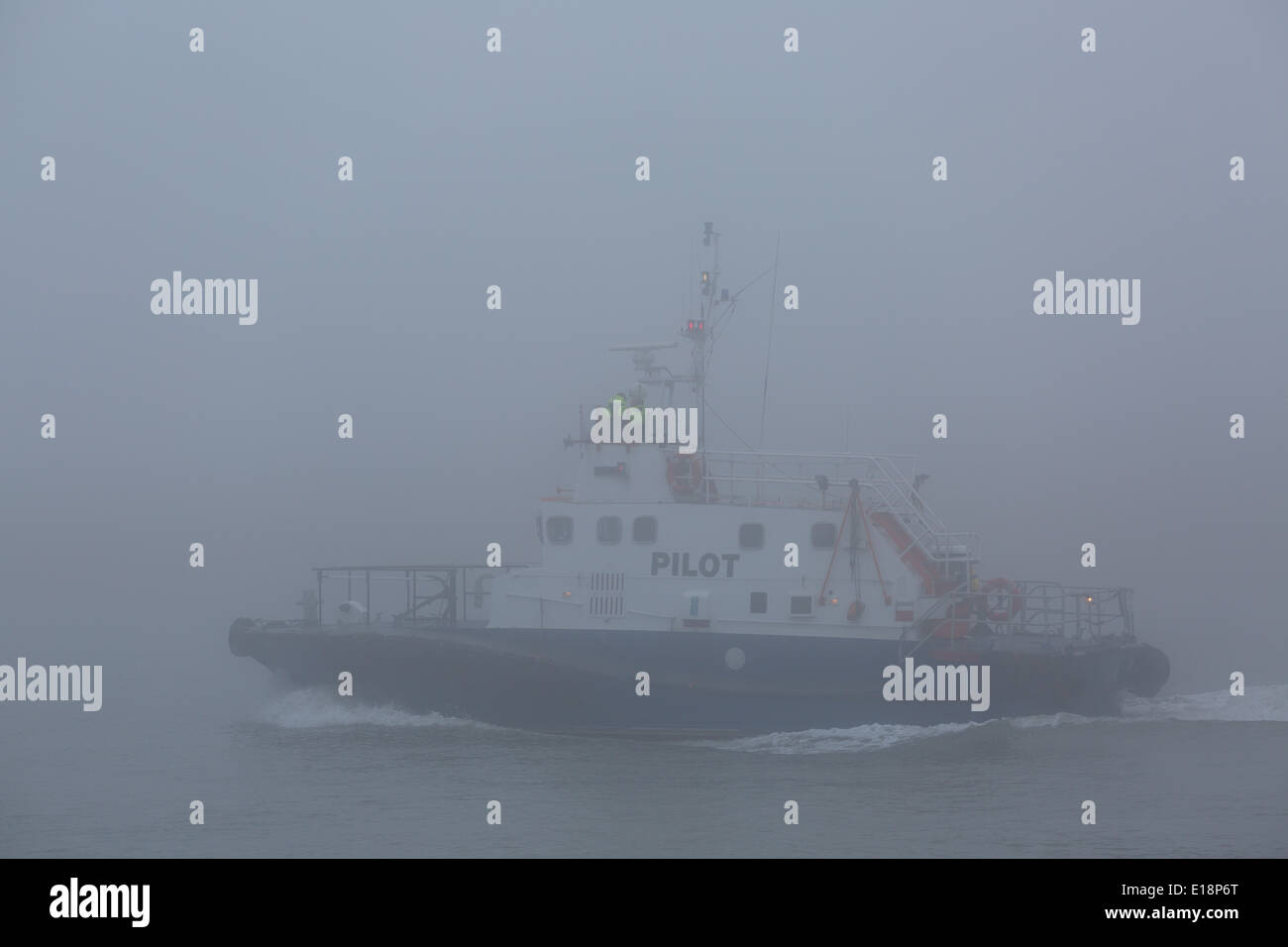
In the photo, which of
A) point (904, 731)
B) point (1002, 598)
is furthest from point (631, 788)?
point (1002, 598)

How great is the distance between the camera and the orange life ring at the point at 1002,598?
19.2m

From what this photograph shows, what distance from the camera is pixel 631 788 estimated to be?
15867mm

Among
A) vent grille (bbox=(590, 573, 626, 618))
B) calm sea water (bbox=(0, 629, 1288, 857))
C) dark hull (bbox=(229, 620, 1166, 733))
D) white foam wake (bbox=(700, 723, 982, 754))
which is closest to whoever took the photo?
calm sea water (bbox=(0, 629, 1288, 857))

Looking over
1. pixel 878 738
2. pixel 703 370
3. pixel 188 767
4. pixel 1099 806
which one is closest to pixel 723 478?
pixel 703 370

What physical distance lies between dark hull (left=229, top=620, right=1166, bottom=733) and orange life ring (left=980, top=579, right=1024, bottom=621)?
48cm

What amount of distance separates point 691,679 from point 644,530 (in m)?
2.29

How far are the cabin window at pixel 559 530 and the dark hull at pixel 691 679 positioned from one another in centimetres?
135

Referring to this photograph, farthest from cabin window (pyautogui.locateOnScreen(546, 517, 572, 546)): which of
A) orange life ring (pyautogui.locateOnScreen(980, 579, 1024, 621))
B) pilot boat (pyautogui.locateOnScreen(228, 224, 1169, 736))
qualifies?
orange life ring (pyautogui.locateOnScreen(980, 579, 1024, 621))

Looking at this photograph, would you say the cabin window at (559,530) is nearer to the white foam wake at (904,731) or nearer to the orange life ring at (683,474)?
the orange life ring at (683,474)

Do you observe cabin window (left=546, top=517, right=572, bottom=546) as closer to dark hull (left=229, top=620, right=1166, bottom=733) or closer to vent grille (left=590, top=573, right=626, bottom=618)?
vent grille (left=590, top=573, right=626, bottom=618)

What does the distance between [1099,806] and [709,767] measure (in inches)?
191

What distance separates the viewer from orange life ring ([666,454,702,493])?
19.3 meters

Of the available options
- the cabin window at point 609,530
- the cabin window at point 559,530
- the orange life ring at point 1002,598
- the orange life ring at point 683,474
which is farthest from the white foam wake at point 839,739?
the orange life ring at point 683,474
